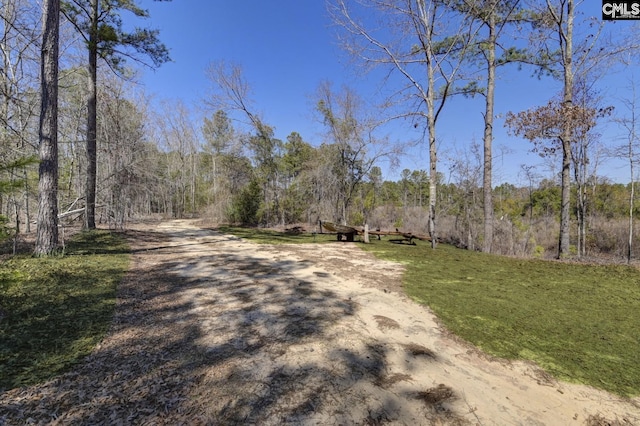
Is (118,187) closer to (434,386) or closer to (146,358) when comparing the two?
(146,358)

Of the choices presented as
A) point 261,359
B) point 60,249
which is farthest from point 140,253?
point 261,359

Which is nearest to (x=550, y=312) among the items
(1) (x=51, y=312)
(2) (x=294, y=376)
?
(2) (x=294, y=376)

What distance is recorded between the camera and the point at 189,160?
29.1 m

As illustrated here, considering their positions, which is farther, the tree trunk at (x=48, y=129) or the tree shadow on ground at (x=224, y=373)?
the tree trunk at (x=48, y=129)

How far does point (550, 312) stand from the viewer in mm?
3174

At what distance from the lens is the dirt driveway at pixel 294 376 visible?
1.69 m

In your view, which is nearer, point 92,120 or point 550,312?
point 550,312

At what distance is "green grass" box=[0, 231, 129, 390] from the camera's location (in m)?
2.16

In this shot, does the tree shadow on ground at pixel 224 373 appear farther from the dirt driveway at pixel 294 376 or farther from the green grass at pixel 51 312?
the green grass at pixel 51 312

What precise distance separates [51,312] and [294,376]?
2.91 meters

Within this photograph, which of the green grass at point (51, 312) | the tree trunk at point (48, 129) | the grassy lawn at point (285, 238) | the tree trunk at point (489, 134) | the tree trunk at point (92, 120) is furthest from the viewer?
the grassy lawn at point (285, 238)

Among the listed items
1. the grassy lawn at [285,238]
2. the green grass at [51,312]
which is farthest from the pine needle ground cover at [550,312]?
the grassy lawn at [285,238]

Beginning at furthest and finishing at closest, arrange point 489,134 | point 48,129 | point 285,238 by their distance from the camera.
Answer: point 285,238 < point 489,134 < point 48,129

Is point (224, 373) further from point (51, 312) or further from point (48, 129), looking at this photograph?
point (48, 129)
